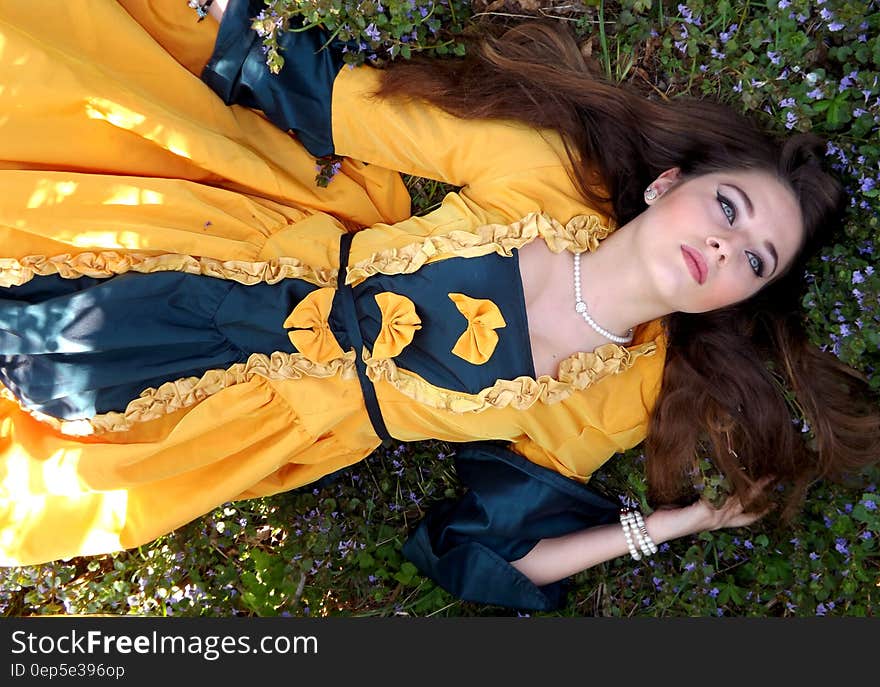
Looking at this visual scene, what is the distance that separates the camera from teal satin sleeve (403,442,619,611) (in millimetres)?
3092

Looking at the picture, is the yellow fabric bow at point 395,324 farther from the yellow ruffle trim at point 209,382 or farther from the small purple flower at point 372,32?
the small purple flower at point 372,32

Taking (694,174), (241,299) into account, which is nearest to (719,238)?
(694,174)

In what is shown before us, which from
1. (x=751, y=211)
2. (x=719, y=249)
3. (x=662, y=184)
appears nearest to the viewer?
(x=719, y=249)

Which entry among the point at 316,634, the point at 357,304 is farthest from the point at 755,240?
the point at 316,634

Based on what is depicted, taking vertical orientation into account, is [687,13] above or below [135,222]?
above

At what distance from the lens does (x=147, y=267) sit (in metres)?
2.73

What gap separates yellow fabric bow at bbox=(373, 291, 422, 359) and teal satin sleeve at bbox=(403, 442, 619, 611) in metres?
0.71

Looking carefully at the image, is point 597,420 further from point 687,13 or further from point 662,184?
point 687,13

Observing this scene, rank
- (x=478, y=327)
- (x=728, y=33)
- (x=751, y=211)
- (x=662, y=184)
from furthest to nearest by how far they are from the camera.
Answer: (x=728, y=33), (x=662, y=184), (x=478, y=327), (x=751, y=211)

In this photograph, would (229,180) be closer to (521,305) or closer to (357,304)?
(357,304)

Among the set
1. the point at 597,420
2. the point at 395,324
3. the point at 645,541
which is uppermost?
the point at 395,324

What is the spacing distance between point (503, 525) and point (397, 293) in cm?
106

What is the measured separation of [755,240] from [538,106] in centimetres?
97

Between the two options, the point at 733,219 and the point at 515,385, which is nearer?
the point at 733,219
